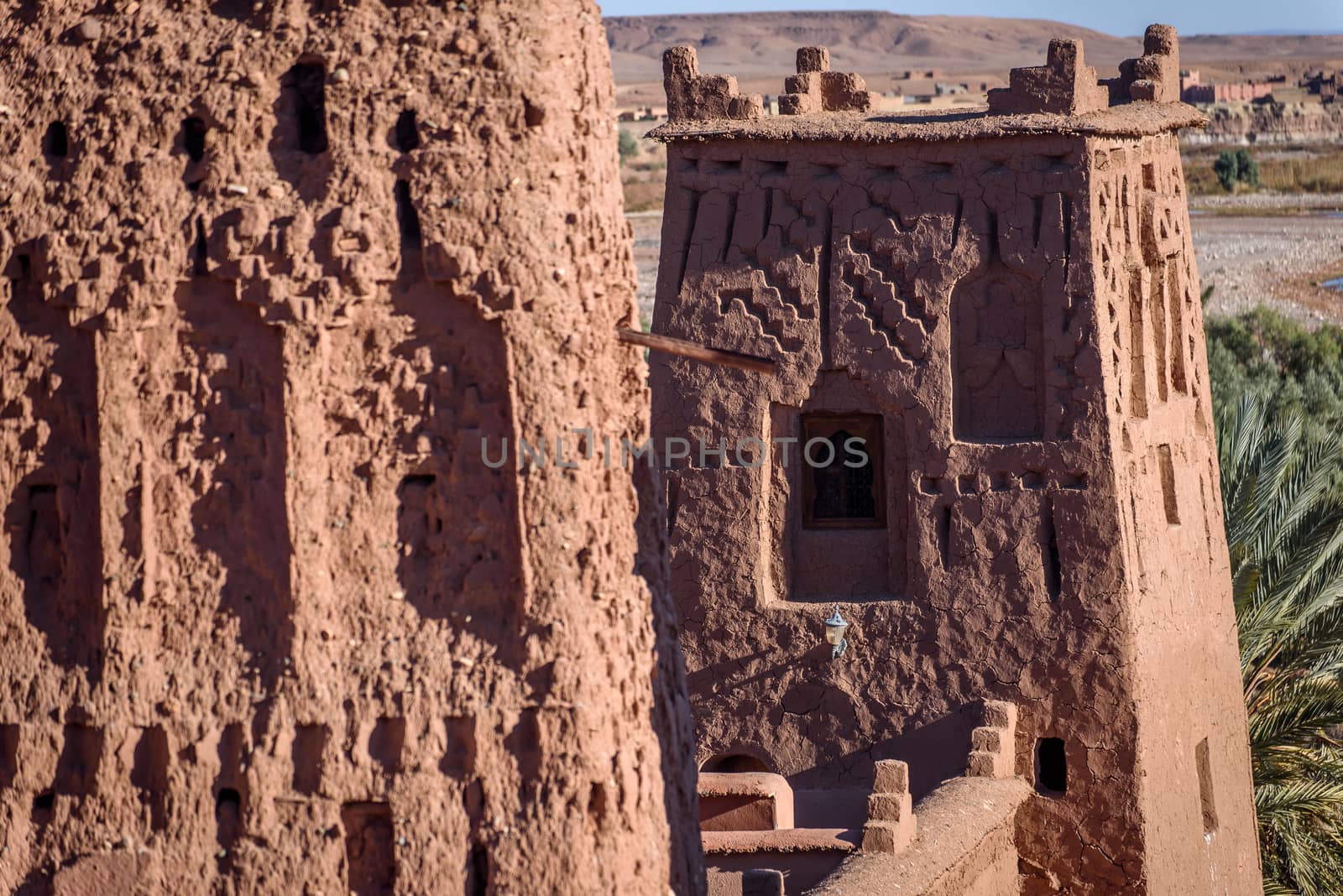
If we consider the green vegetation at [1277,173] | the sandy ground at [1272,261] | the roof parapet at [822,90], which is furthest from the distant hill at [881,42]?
the roof parapet at [822,90]

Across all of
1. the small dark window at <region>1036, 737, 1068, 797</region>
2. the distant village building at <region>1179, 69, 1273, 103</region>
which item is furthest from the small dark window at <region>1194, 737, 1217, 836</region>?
the distant village building at <region>1179, 69, 1273, 103</region>

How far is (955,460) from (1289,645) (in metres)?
4.46

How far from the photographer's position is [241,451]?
5.95m

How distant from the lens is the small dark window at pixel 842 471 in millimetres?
11695

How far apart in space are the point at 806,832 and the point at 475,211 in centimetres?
505

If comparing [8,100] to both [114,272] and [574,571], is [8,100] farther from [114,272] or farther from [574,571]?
[574,571]

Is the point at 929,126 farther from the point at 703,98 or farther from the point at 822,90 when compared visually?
the point at 822,90

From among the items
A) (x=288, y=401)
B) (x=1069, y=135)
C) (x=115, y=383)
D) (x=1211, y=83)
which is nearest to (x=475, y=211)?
(x=288, y=401)

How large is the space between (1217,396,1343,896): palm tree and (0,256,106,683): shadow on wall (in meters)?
9.27

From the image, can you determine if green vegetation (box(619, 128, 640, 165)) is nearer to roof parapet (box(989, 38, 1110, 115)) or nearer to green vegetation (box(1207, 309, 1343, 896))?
green vegetation (box(1207, 309, 1343, 896))

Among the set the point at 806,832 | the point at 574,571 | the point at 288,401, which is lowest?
the point at 806,832

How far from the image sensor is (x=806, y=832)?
10.1 metres

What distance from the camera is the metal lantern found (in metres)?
11.5

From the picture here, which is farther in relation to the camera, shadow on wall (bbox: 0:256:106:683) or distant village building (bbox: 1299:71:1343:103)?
distant village building (bbox: 1299:71:1343:103)
